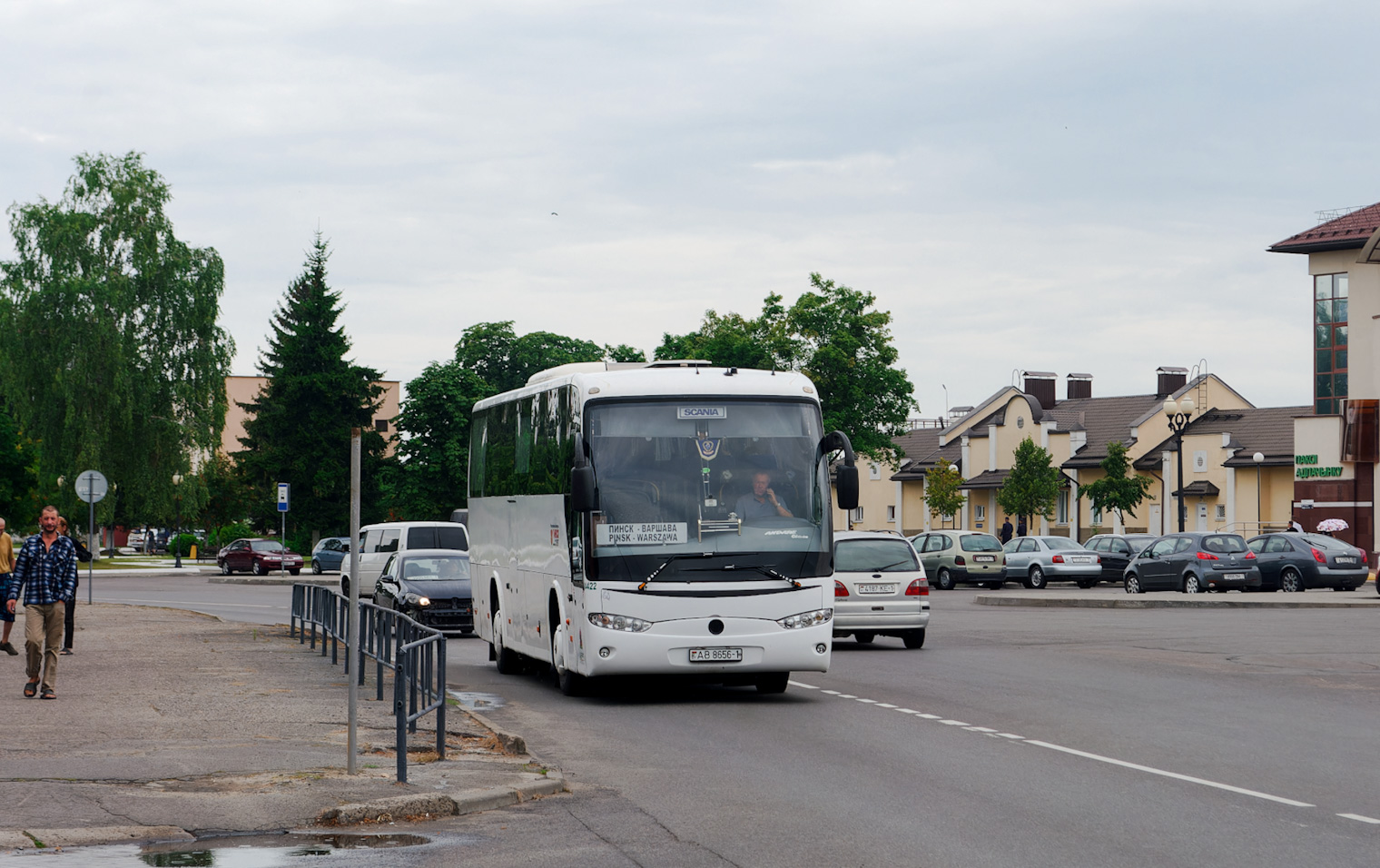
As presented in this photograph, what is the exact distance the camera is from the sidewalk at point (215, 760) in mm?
8898

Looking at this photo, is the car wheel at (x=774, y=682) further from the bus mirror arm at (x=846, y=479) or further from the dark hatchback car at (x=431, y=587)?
the dark hatchback car at (x=431, y=587)

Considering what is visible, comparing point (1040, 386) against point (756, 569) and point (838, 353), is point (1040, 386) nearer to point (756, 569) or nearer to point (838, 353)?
point (838, 353)

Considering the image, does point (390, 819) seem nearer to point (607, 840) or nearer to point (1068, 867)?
point (607, 840)

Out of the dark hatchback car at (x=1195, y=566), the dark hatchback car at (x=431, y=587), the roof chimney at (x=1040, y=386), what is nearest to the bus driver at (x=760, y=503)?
the dark hatchback car at (x=431, y=587)

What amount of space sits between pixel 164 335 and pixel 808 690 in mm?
55708

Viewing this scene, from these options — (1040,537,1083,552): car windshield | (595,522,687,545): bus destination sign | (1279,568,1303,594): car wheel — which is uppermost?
(595,522,687,545): bus destination sign

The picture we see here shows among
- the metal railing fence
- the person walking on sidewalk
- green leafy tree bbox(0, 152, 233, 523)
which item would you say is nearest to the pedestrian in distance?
the person walking on sidewalk

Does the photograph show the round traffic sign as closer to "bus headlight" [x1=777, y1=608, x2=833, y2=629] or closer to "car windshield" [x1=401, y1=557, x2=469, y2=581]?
"car windshield" [x1=401, y1=557, x2=469, y2=581]

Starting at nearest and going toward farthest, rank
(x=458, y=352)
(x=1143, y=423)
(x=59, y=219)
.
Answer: (x=59, y=219)
(x=1143, y=423)
(x=458, y=352)

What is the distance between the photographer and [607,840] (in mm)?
8422

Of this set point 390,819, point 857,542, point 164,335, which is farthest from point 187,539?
point 390,819

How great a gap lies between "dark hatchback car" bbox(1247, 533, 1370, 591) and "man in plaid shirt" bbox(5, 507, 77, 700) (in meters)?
29.9

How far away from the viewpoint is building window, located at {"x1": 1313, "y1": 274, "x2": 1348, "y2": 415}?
2463 inches

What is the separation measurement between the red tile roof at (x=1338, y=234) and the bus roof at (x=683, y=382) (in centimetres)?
5035
